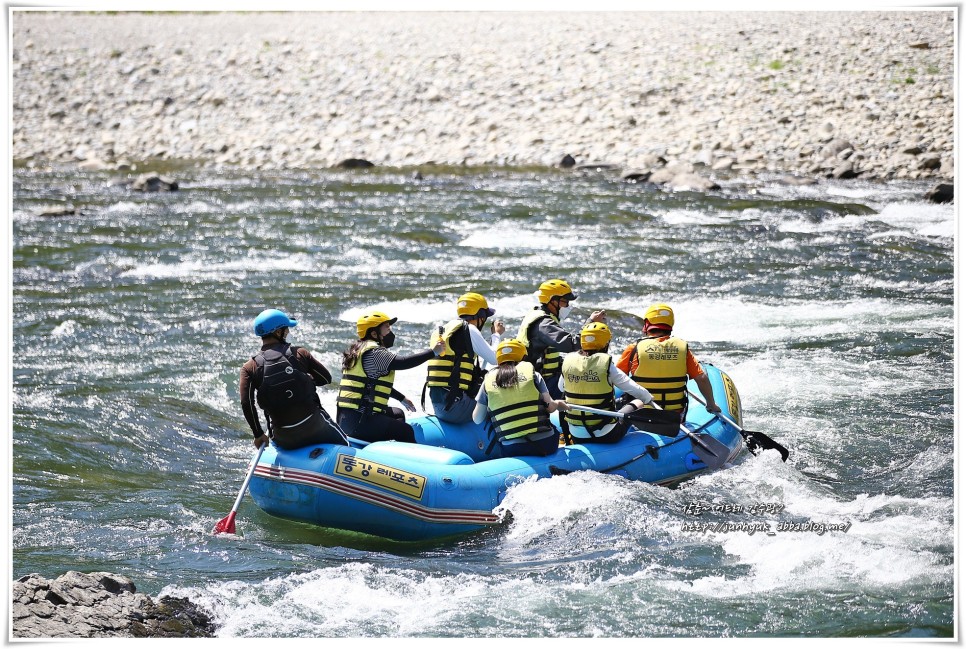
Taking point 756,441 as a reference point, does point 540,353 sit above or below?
above

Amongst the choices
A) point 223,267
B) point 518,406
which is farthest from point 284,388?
point 223,267

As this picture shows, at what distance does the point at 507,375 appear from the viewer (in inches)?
320

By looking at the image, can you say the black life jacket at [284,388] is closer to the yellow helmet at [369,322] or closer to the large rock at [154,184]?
the yellow helmet at [369,322]

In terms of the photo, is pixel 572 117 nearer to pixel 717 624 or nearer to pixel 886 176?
pixel 886 176

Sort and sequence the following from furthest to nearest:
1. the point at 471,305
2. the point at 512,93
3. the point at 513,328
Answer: the point at 512,93 → the point at 513,328 → the point at 471,305

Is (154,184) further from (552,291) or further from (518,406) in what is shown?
(518,406)

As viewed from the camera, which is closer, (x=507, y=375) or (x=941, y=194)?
(x=507, y=375)

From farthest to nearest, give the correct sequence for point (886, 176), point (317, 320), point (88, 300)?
1. point (886, 176)
2. point (88, 300)
3. point (317, 320)

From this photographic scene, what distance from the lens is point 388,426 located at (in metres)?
8.45

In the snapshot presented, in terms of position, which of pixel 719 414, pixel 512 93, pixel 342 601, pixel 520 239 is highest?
pixel 512 93

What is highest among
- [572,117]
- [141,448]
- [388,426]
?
[572,117]

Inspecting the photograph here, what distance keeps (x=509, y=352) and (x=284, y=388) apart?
5.34ft

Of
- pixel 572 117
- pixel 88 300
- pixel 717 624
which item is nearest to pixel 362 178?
pixel 572 117

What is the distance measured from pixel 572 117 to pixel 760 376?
58.6 ft
